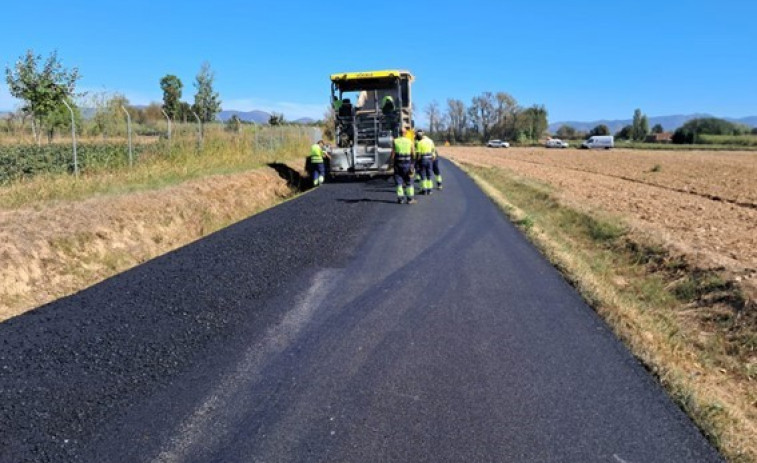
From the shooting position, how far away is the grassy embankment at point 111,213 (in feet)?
23.1

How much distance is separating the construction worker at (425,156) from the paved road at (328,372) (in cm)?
A: 750

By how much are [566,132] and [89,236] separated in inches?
5309

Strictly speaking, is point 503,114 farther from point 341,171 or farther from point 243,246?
point 243,246

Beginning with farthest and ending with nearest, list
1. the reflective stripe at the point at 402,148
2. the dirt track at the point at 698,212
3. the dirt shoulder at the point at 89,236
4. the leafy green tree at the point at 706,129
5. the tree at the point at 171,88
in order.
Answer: the leafy green tree at the point at 706,129, the tree at the point at 171,88, the reflective stripe at the point at 402,148, the dirt track at the point at 698,212, the dirt shoulder at the point at 89,236

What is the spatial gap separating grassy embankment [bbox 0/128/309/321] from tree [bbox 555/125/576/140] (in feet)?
388

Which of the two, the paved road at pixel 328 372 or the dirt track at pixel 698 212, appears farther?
the dirt track at pixel 698 212

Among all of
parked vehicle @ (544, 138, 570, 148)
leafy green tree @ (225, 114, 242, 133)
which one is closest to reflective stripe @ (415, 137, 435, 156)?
leafy green tree @ (225, 114, 242, 133)

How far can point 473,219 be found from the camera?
448 inches

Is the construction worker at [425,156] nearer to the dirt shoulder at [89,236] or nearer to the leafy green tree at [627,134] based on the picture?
the dirt shoulder at [89,236]

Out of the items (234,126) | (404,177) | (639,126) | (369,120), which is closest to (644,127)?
(639,126)

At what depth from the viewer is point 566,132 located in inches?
5221

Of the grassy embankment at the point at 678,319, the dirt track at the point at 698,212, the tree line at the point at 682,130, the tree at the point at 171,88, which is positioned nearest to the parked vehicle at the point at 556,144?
the tree line at the point at 682,130

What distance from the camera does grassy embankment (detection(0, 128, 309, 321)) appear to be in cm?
705

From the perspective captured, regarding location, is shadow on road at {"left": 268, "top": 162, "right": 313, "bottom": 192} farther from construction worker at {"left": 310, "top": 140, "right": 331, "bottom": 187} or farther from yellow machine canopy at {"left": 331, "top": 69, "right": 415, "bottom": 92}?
yellow machine canopy at {"left": 331, "top": 69, "right": 415, "bottom": 92}
